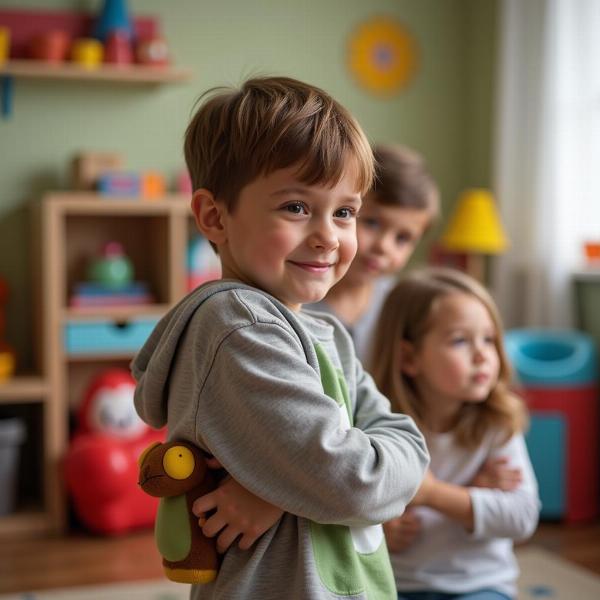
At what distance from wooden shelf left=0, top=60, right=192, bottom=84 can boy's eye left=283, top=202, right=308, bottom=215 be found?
101 inches

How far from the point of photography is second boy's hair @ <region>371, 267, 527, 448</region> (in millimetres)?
1551

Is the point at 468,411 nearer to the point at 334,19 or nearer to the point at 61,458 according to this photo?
the point at 61,458

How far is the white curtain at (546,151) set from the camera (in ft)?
10.9

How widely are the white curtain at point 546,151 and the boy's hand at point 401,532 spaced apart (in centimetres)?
207

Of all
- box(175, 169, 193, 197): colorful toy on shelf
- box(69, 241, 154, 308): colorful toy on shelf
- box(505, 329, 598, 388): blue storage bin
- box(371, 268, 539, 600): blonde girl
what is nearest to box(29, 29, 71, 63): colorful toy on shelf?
box(175, 169, 193, 197): colorful toy on shelf

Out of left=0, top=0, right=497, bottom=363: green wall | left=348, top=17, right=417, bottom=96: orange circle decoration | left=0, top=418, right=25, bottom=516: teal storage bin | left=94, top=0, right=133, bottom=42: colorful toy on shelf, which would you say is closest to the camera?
left=0, top=418, right=25, bottom=516: teal storage bin

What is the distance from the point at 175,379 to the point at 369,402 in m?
0.25

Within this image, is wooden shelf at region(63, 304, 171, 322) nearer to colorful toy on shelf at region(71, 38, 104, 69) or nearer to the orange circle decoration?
colorful toy on shelf at region(71, 38, 104, 69)

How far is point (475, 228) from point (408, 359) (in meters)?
1.88

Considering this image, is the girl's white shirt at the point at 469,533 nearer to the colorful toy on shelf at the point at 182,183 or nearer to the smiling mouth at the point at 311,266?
the smiling mouth at the point at 311,266

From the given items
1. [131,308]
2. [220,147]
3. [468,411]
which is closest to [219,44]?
[131,308]

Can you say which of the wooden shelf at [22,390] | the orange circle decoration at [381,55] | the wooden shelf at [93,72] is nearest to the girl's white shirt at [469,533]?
the wooden shelf at [22,390]

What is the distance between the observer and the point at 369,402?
3.60ft

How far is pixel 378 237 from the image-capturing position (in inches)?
77.5
